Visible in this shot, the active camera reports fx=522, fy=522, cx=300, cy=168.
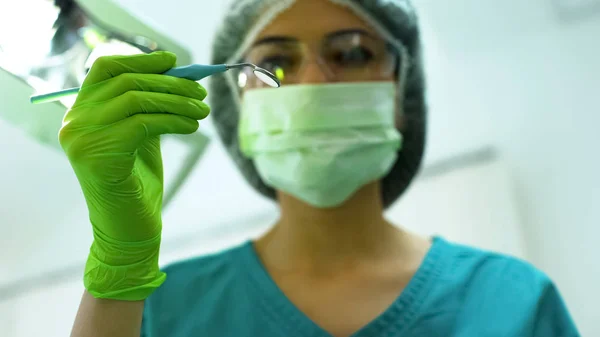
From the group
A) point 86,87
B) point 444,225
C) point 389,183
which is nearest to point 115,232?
point 86,87

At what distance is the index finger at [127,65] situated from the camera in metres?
0.49

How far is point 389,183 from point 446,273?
28 centimetres

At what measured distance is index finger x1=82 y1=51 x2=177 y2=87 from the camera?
0.49m

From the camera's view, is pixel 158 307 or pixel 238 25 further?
pixel 238 25

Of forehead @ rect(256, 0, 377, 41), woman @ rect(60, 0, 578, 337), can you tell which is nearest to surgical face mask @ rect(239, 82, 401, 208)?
woman @ rect(60, 0, 578, 337)

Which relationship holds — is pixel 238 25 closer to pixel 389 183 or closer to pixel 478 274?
pixel 389 183

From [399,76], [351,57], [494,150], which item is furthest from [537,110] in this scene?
[351,57]

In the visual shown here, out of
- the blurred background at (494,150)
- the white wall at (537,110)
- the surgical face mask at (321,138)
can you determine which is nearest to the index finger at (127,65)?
the surgical face mask at (321,138)

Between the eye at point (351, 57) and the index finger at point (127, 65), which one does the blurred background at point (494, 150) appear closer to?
the eye at point (351, 57)

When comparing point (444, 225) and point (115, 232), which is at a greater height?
point (115, 232)

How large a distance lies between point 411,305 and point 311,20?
50cm

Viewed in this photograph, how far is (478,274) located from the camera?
0.85m

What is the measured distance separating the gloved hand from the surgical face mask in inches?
12.4

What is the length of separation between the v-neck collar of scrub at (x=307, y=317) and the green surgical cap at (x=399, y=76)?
8.7 inches
